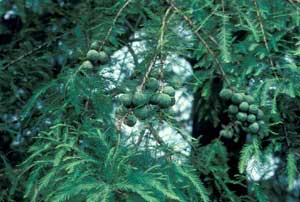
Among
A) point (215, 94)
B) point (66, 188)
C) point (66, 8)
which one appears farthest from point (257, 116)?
point (66, 8)

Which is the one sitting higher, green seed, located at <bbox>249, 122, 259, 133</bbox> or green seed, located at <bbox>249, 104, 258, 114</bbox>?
green seed, located at <bbox>249, 104, 258, 114</bbox>

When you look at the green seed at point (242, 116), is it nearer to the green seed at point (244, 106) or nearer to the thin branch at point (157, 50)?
the green seed at point (244, 106)

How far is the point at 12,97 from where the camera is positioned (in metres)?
3.30

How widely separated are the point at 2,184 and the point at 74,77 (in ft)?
3.90

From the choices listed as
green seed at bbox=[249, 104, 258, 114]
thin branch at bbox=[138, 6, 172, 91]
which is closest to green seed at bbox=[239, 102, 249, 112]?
green seed at bbox=[249, 104, 258, 114]

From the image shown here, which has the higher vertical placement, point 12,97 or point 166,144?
point 166,144

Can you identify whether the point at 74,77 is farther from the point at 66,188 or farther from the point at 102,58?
the point at 66,188

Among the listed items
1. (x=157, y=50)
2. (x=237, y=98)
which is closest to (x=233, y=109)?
(x=237, y=98)

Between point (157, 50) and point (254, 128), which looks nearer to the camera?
point (157, 50)

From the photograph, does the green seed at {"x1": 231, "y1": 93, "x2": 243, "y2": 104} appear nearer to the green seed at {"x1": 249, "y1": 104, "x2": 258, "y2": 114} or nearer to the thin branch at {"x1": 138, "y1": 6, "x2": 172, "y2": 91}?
the green seed at {"x1": 249, "y1": 104, "x2": 258, "y2": 114}

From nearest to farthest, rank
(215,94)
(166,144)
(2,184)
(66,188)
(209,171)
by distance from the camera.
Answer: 1. (66,188)
2. (166,144)
3. (209,171)
4. (2,184)
5. (215,94)

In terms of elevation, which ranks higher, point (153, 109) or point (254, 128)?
point (153, 109)

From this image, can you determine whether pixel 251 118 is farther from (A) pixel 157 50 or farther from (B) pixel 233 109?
(A) pixel 157 50

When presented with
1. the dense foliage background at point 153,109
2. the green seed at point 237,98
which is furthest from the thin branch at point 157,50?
the green seed at point 237,98
